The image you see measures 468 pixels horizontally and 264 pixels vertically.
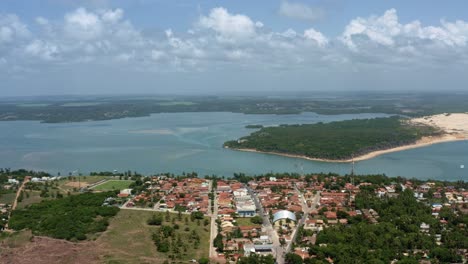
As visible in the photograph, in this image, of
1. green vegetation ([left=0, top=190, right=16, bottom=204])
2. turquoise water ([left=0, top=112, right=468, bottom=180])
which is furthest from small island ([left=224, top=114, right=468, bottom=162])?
green vegetation ([left=0, top=190, right=16, bottom=204])

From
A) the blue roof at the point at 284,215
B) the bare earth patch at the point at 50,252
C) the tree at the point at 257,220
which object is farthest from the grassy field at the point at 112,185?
the blue roof at the point at 284,215

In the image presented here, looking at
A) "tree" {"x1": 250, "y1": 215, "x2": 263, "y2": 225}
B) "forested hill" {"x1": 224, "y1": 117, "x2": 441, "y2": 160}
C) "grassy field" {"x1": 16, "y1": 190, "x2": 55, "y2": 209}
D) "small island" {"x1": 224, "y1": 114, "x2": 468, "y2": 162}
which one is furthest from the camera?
"forested hill" {"x1": 224, "y1": 117, "x2": 441, "y2": 160}

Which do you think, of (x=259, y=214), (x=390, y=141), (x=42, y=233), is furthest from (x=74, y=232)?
(x=390, y=141)

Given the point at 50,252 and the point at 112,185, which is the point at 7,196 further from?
the point at 50,252

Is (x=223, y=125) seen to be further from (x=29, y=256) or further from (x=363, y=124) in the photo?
(x=29, y=256)

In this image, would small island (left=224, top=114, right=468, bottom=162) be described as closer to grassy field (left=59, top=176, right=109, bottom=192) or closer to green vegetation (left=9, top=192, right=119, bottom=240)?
grassy field (left=59, top=176, right=109, bottom=192)

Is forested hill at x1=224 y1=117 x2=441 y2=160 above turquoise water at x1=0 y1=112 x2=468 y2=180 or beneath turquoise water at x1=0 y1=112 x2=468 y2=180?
above
